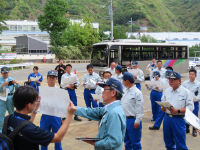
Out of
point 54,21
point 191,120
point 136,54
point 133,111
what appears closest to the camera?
point 191,120

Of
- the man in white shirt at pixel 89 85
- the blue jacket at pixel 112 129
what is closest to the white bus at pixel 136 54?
the man in white shirt at pixel 89 85

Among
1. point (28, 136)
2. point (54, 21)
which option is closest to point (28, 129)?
point (28, 136)

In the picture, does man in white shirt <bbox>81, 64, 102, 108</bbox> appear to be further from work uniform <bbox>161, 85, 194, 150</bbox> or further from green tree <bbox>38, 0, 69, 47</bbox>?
green tree <bbox>38, 0, 69, 47</bbox>

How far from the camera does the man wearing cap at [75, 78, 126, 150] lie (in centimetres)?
268

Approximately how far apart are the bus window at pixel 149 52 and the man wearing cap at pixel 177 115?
1491cm

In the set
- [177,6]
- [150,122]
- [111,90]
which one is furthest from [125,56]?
[177,6]

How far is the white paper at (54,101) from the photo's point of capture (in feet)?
9.04

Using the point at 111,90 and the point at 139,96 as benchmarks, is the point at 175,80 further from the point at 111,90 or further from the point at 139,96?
the point at 111,90

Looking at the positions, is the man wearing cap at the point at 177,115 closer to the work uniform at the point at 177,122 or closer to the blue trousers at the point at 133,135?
the work uniform at the point at 177,122

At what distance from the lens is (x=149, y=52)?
19906mm

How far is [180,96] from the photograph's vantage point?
15.6ft

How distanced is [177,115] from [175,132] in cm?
34

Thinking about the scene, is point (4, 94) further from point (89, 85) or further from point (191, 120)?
point (191, 120)

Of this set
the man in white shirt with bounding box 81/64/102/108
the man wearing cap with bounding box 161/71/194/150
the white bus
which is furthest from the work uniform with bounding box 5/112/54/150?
the white bus
